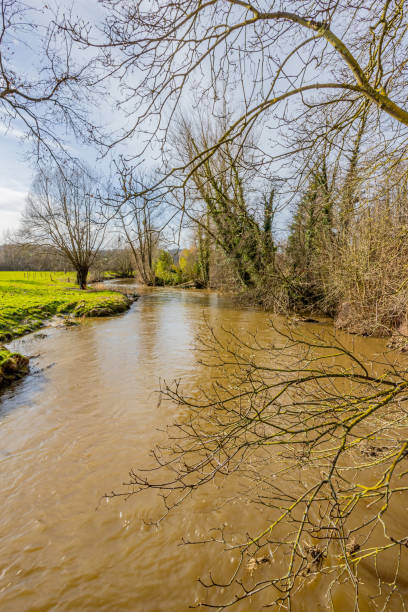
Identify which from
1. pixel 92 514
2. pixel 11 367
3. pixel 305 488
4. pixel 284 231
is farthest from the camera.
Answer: pixel 284 231

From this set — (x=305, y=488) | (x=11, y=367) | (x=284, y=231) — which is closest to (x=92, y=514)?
(x=305, y=488)

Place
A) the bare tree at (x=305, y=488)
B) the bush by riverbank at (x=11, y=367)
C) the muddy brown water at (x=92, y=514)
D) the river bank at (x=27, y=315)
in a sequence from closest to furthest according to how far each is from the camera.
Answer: the bare tree at (x=305, y=488) → the muddy brown water at (x=92, y=514) → the bush by riverbank at (x=11, y=367) → the river bank at (x=27, y=315)

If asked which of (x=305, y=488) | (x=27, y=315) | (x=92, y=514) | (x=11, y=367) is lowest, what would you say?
(x=92, y=514)

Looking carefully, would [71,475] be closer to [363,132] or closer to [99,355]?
[99,355]

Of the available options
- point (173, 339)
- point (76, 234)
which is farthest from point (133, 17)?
point (76, 234)

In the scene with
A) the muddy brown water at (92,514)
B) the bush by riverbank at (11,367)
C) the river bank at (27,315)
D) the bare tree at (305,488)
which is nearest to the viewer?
the bare tree at (305,488)

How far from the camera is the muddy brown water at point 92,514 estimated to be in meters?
2.22

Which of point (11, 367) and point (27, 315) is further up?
point (27, 315)

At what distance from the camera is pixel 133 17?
7.55ft

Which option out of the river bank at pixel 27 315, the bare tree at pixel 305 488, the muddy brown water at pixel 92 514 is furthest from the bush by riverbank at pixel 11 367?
the bare tree at pixel 305 488

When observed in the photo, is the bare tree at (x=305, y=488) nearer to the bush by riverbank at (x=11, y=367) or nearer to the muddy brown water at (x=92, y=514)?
the muddy brown water at (x=92, y=514)

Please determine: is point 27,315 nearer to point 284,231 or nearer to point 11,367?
point 11,367

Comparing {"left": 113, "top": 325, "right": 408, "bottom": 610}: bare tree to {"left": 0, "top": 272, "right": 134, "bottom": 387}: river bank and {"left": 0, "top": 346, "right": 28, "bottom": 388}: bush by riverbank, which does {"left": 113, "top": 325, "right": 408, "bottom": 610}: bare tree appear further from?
{"left": 0, "top": 272, "right": 134, "bottom": 387}: river bank

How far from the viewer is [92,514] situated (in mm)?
2879
